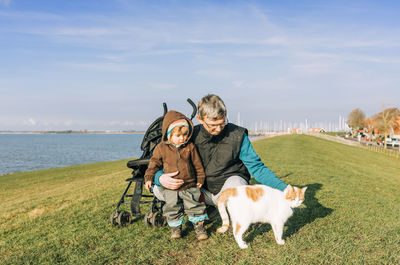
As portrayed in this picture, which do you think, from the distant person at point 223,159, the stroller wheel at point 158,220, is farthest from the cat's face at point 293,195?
the stroller wheel at point 158,220

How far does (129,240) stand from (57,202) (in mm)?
4427

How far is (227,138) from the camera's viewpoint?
4121 mm

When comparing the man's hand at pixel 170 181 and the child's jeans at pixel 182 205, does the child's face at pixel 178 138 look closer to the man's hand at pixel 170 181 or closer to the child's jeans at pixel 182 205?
the man's hand at pixel 170 181

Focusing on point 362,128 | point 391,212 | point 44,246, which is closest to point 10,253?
point 44,246

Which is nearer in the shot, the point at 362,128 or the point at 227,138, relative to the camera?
the point at 227,138

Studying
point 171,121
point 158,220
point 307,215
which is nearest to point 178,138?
point 171,121

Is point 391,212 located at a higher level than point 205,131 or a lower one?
lower

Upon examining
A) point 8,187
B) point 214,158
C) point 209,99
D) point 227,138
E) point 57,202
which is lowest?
point 8,187

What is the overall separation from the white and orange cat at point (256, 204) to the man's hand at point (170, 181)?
598 millimetres

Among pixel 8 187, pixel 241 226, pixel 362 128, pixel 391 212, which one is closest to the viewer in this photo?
pixel 241 226

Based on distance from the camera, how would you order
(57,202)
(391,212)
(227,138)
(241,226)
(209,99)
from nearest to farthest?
1. (241,226)
2. (209,99)
3. (227,138)
4. (391,212)
5. (57,202)

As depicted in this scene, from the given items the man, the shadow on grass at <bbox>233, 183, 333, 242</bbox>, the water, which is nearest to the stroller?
the man

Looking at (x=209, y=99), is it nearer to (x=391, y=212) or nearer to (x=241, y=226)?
(x=241, y=226)

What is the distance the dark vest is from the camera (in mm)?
4102
